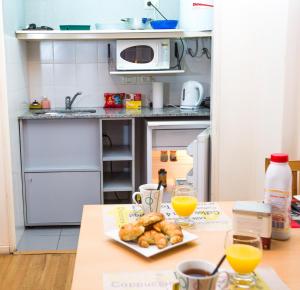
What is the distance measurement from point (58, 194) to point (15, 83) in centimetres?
91

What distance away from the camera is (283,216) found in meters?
1.35

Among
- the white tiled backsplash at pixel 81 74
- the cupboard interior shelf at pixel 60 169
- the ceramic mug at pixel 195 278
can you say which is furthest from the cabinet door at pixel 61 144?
the ceramic mug at pixel 195 278

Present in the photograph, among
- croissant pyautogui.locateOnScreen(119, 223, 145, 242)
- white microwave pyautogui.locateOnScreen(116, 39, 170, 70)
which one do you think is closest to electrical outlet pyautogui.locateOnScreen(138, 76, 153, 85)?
white microwave pyautogui.locateOnScreen(116, 39, 170, 70)

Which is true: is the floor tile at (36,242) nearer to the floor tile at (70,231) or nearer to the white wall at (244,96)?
the floor tile at (70,231)

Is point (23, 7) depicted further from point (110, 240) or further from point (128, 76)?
point (110, 240)

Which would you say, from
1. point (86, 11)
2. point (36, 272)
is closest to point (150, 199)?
point (36, 272)

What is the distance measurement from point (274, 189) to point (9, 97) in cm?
222

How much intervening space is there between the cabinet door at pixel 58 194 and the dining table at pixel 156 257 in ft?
6.90

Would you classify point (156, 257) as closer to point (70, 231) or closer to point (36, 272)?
point (36, 272)

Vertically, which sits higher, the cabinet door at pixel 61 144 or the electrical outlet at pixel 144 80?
the electrical outlet at pixel 144 80

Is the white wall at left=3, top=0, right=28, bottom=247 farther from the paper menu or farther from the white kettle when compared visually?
the paper menu

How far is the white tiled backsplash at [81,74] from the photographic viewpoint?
12.9 ft

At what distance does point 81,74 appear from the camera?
4.00 m

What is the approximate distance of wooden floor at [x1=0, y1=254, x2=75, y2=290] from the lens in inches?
105
